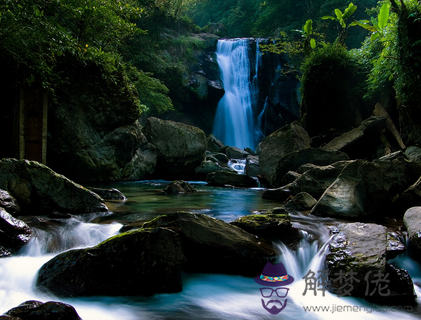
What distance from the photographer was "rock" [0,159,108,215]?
16.2ft

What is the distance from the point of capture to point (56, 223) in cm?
443

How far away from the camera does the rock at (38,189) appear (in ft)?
16.2

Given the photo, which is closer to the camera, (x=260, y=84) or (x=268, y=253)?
(x=268, y=253)

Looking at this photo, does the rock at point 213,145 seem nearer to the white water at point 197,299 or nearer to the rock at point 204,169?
the rock at point 204,169

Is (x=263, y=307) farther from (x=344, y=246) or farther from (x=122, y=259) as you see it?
(x=122, y=259)

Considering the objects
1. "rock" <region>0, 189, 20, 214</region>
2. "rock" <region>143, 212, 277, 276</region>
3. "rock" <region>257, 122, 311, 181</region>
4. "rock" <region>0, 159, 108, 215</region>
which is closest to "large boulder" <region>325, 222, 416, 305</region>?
"rock" <region>143, 212, 277, 276</region>

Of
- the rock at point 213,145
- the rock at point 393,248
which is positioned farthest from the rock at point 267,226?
the rock at point 213,145

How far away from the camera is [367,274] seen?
3.00 m

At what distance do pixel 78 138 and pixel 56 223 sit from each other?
680cm

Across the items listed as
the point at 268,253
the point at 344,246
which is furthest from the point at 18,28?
the point at 344,246

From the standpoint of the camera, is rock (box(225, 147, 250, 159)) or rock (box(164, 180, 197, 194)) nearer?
rock (box(164, 180, 197, 194))

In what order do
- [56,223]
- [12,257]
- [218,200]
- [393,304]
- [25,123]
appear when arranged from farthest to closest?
[25,123], [218,200], [56,223], [12,257], [393,304]

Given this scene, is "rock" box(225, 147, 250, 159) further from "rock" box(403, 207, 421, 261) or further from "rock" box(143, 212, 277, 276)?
"rock" box(143, 212, 277, 276)

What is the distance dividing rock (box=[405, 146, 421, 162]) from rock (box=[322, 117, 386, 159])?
5.11 ft
